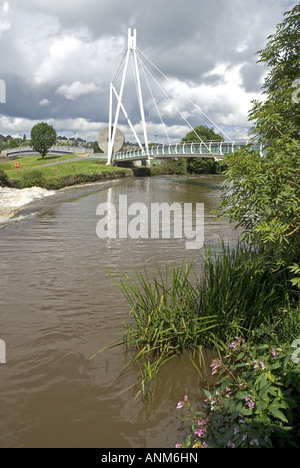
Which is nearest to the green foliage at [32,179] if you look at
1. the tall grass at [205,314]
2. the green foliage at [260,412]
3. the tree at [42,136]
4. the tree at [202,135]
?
the tall grass at [205,314]

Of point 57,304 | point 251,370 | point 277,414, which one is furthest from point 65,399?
point 57,304

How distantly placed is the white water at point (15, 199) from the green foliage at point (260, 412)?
1462 cm

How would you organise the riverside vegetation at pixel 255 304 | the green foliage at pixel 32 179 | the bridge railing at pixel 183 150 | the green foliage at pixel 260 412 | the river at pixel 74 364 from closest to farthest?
the green foliage at pixel 260 412 → the riverside vegetation at pixel 255 304 → the river at pixel 74 364 → the green foliage at pixel 32 179 → the bridge railing at pixel 183 150

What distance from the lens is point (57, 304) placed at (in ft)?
20.0

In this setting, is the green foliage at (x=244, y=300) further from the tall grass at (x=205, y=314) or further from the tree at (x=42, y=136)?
the tree at (x=42, y=136)

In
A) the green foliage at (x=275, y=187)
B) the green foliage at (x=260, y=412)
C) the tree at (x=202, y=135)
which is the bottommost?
the green foliage at (x=260, y=412)

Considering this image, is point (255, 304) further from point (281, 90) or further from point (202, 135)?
point (202, 135)

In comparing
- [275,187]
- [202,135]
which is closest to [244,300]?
[275,187]

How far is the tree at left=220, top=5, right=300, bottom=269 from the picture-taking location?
11.6ft
